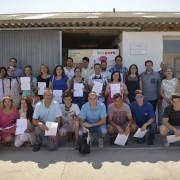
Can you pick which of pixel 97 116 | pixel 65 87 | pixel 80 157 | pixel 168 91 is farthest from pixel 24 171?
pixel 168 91

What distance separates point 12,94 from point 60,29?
2095 mm

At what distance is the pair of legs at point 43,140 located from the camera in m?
8.05

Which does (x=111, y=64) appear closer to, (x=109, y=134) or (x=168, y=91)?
(x=168, y=91)

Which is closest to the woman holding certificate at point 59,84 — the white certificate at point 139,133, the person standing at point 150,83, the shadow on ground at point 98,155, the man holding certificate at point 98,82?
the man holding certificate at point 98,82

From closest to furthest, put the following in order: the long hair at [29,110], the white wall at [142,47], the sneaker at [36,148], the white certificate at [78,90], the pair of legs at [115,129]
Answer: the sneaker at [36,148] → the pair of legs at [115,129] → the long hair at [29,110] → the white certificate at [78,90] → the white wall at [142,47]

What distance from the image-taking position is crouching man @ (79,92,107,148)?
8.27 meters

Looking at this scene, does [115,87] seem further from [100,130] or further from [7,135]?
[7,135]

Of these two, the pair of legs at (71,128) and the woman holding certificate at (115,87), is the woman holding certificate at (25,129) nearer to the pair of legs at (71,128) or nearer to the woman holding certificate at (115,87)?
the pair of legs at (71,128)

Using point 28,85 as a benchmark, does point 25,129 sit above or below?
below

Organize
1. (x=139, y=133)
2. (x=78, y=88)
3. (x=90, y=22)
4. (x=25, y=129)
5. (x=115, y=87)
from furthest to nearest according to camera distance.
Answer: (x=90, y=22) < (x=78, y=88) < (x=115, y=87) < (x=139, y=133) < (x=25, y=129)

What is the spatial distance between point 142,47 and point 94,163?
4.17 metres

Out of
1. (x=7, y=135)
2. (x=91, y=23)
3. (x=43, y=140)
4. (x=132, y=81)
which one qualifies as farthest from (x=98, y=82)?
(x=7, y=135)

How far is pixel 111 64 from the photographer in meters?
10.3

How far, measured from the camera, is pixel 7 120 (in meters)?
8.38
